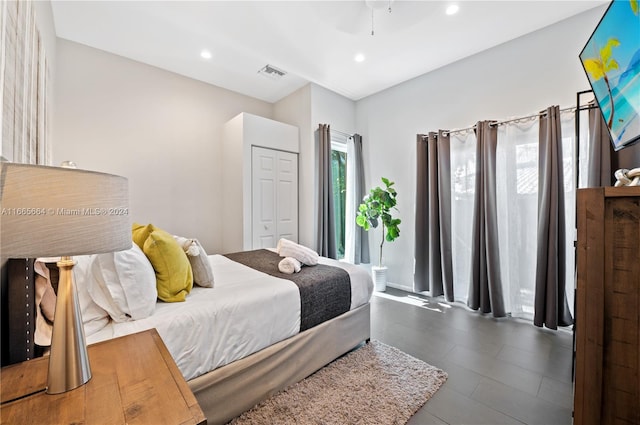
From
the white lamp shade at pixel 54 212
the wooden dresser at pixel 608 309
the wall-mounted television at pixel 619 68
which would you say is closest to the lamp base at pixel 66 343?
the white lamp shade at pixel 54 212

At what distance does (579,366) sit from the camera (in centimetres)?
101

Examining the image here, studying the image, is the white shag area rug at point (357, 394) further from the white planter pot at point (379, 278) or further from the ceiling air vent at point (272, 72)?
the ceiling air vent at point (272, 72)

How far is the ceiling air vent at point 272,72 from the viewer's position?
127 inches

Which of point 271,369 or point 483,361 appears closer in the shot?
point 271,369

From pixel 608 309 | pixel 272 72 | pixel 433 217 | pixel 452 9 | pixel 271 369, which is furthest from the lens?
pixel 272 72

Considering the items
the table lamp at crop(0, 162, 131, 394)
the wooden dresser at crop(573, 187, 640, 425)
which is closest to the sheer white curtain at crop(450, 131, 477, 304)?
the wooden dresser at crop(573, 187, 640, 425)

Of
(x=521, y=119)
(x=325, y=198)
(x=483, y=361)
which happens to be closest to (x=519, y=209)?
(x=521, y=119)

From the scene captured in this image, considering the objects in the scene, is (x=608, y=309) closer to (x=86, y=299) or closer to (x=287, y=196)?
(x=86, y=299)

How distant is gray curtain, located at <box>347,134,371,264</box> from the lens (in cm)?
400

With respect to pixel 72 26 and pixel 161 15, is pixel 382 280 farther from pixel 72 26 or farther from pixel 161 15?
pixel 72 26

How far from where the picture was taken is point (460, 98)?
10.2 ft

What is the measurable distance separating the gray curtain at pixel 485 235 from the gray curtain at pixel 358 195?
1.52m

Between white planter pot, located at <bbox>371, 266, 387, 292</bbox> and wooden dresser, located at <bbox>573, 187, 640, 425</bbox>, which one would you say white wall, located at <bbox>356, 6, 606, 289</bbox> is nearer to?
white planter pot, located at <bbox>371, 266, 387, 292</bbox>

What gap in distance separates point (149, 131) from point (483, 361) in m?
4.09
